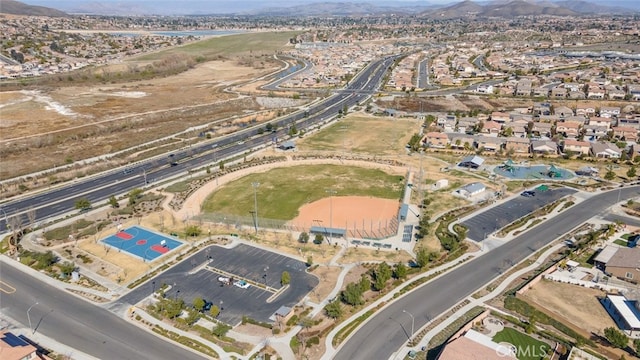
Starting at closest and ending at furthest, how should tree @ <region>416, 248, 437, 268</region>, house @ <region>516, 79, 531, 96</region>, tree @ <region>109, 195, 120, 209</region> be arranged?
tree @ <region>416, 248, 437, 268</region>, tree @ <region>109, 195, 120, 209</region>, house @ <region>516, 79, 531, 96</region>

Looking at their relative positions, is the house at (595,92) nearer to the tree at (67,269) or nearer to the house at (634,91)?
the house at (634,91)

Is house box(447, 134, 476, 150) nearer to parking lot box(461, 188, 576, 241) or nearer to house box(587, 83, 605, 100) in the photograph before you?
parking lot box(461, 188, 576, 241)

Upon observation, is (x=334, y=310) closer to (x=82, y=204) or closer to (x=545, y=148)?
(x=82, y=204)

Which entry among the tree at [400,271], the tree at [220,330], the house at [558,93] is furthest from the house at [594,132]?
the tree at [220,330]

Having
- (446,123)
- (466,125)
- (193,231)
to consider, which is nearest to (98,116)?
(193,231)

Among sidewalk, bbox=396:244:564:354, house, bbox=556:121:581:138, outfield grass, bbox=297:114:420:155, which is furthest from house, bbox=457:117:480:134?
sidewalk, bbox=396:244:564:354
